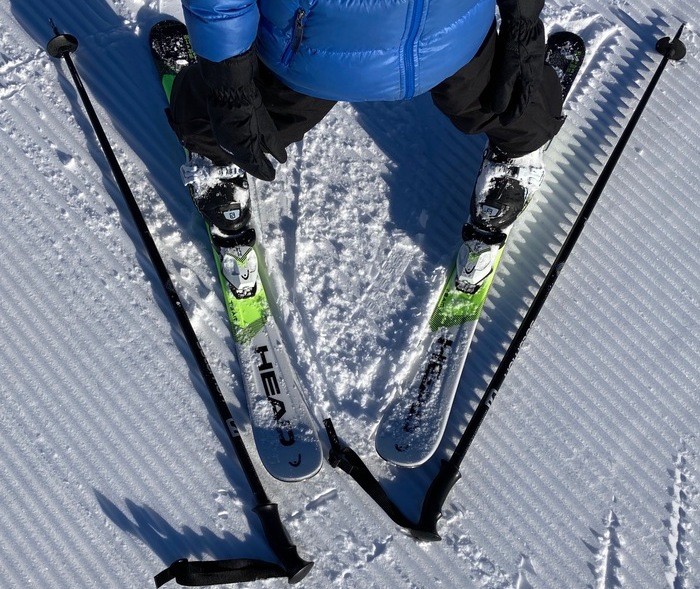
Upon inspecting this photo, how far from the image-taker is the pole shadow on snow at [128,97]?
2.22m

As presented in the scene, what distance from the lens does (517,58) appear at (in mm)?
1632

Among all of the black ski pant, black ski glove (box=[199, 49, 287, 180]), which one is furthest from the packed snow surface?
black ski glove (box=[199, 49, 287, 180])

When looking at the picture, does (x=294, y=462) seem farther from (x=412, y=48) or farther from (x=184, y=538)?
(x=412, y=48)

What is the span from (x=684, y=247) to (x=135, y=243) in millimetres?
1842

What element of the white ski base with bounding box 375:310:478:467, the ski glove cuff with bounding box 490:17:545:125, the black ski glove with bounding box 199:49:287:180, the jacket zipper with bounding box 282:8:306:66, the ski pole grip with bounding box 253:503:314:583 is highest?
the jacket zipper with bounding box 282:8:306:66

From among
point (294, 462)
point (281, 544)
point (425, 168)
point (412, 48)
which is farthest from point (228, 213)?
point (281, 544)

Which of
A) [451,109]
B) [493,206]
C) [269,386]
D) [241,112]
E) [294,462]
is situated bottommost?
[294,462]

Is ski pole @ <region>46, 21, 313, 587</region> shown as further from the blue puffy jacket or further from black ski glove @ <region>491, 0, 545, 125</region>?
black ski glove @ <region>491, 0, 545, 125</region>

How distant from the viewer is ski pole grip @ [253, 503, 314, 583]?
1958 millimetres

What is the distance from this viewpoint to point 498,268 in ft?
7.29

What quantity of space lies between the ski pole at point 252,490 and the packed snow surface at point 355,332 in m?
0.08

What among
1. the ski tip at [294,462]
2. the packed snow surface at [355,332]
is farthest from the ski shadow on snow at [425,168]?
the ski tip at [294,462]

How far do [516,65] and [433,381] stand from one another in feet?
3.21

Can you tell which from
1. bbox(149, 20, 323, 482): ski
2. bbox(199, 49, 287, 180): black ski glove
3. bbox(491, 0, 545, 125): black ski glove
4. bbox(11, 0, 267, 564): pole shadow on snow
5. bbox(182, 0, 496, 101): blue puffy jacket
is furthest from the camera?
bbox(11, 0, 267, 564): pole shadow on snow
